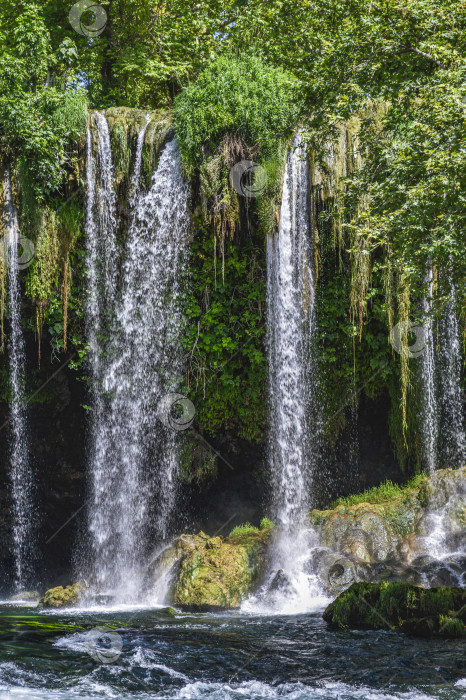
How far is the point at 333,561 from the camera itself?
9711mm

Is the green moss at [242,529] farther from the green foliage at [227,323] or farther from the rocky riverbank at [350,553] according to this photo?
the green foliage at [227,323]

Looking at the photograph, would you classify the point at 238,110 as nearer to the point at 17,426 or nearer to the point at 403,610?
the point at 17,426

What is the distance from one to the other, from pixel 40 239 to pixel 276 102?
4.81m

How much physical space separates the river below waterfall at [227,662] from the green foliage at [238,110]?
7.76 m

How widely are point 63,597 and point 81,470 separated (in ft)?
11.2

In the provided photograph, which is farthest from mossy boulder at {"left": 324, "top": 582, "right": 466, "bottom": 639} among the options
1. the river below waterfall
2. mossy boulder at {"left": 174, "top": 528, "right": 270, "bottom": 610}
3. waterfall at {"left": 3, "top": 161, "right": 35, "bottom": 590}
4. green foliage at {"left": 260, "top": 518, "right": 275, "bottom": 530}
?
waterfall at {"left": 3, "top": 161, "right": 35, "bottom": 590}

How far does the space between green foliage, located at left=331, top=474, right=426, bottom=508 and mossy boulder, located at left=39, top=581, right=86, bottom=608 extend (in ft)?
14.9

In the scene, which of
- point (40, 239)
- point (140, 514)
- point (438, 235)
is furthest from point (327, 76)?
point (140, 514)

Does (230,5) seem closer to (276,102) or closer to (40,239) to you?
(276,102)

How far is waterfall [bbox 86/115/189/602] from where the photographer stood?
474 inches

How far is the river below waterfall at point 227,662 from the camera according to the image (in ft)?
17.9

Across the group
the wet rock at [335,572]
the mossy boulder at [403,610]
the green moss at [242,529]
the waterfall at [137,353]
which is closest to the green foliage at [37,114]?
the waterfall at [137,353]

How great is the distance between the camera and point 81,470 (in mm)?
13141

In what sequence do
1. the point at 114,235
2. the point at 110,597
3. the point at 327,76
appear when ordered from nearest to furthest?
the point at 327,76, the point at 110,597, the point at 114,235
